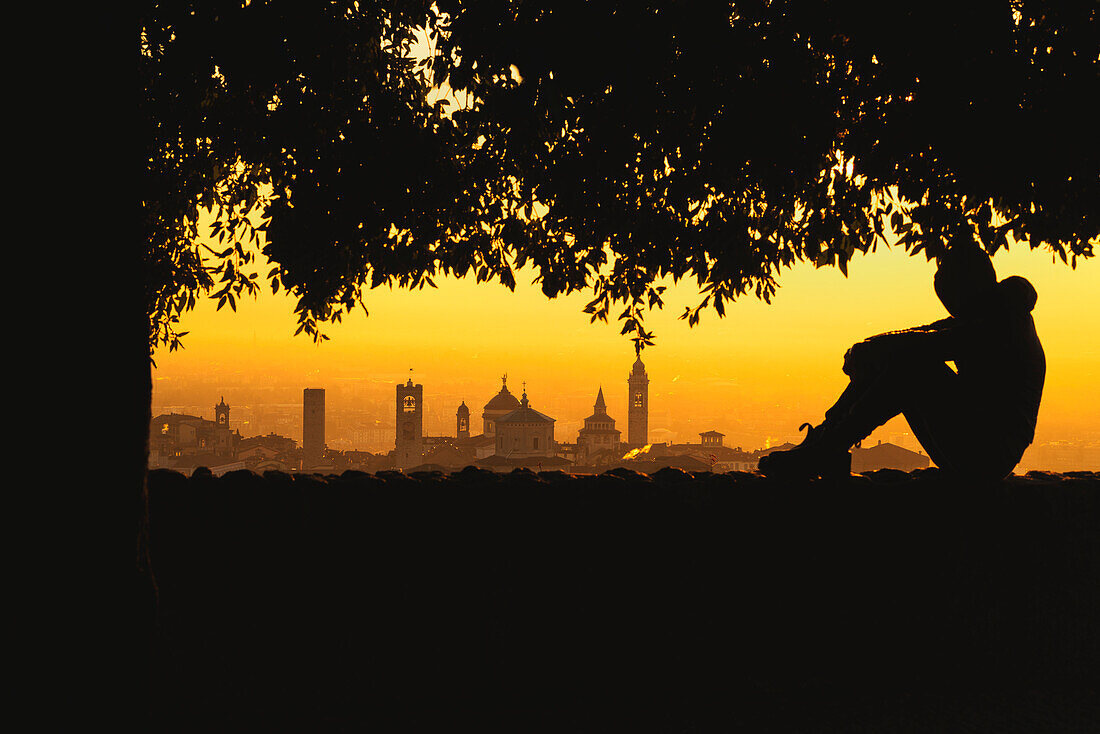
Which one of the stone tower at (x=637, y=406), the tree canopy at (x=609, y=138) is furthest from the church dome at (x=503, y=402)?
the tree canopy at (x=609, y=138)

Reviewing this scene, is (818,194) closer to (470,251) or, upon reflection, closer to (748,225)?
(748,225)

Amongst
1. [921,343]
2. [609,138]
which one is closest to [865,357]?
[921,343]

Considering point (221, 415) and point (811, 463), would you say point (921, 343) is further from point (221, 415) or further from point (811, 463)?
point (221, 415)

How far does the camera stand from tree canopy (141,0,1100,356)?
4887mm

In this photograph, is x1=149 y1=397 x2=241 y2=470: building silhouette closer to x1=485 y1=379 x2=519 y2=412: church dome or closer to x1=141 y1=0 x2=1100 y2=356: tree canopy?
x1=485 y1=379 x2=519 y2=412: church dome

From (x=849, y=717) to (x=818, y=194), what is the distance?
14.8ft

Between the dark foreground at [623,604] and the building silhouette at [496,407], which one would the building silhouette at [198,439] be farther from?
the dark foreground at [623,604]

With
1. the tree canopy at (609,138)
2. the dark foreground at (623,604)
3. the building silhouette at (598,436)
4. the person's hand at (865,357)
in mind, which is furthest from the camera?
the building silhouette at (598,436)

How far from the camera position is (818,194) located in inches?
255

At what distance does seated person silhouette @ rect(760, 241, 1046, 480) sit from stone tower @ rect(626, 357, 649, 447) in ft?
314

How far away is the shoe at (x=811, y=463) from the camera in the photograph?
3.84m

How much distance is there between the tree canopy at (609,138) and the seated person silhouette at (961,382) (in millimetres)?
1729

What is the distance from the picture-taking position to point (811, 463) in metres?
3.84

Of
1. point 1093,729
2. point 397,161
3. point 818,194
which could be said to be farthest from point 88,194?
→ point 818,194
